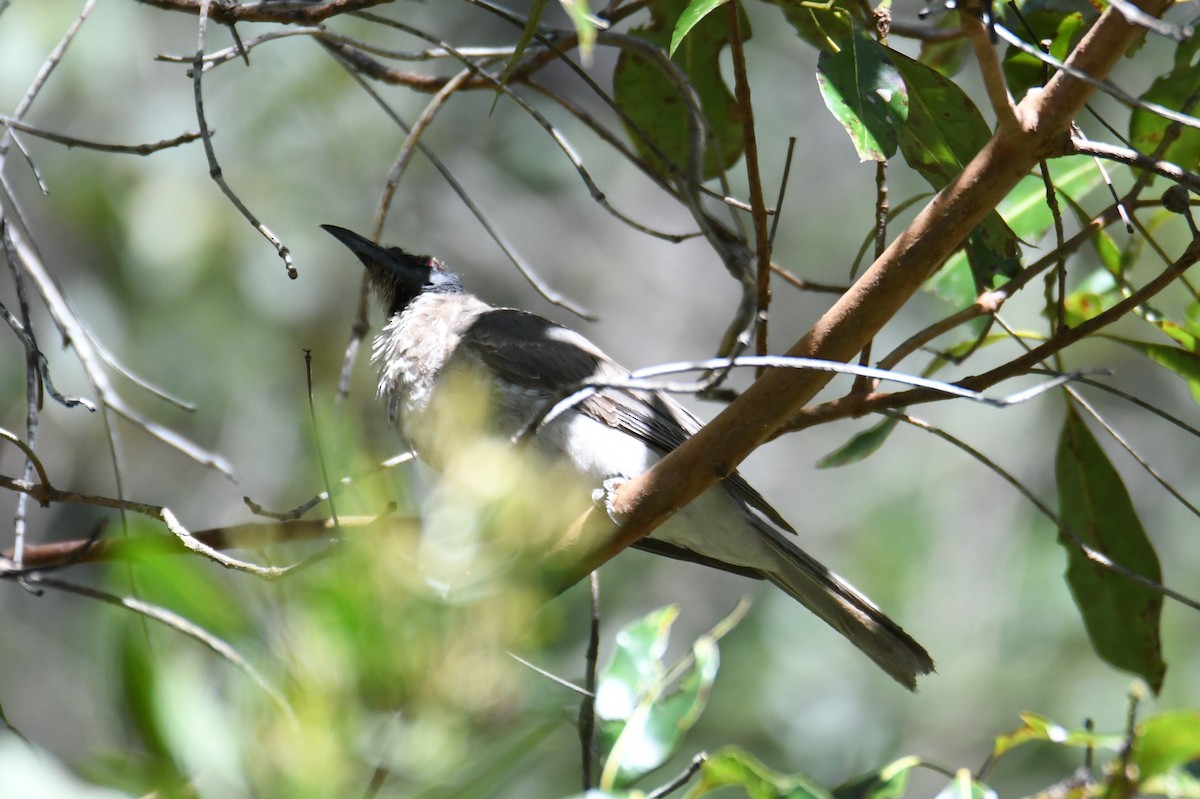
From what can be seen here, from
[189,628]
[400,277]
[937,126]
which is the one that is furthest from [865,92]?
[400,277]

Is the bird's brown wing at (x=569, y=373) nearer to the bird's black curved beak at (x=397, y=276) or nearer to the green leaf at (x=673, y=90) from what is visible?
the bird's black curved beak at (x=397, y=276)

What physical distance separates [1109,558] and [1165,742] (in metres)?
1.14

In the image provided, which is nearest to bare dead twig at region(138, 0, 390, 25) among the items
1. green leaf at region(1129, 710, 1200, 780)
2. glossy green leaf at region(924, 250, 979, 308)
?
glossy green leaf at region(924, 250, 979, 308)

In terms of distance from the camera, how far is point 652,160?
11.2 ft

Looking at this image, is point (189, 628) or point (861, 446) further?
point (861, 446)

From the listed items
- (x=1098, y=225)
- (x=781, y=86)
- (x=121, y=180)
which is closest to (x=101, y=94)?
(x=121, y=180)

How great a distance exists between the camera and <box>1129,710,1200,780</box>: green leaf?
193 cm

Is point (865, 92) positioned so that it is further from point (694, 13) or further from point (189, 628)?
point (189, 628)

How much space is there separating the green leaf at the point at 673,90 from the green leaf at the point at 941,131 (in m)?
0.88

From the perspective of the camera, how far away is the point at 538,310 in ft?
25.8

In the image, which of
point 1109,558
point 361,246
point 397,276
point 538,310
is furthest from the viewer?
point 538,310

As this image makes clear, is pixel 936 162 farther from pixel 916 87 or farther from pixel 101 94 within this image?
pixel 101 94

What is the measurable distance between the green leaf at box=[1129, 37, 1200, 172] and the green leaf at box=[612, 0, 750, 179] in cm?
109

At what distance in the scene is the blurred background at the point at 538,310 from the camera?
6.05 metres
